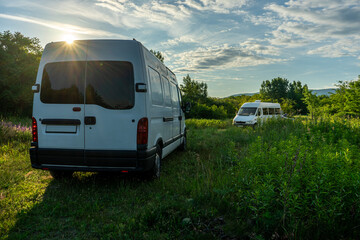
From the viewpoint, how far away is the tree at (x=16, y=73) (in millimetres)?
20812

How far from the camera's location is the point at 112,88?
4.49 metres

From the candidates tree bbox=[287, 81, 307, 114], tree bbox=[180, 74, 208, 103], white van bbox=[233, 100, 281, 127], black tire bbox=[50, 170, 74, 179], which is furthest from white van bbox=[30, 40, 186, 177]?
tree bbox=[287, 81, 307, 114]

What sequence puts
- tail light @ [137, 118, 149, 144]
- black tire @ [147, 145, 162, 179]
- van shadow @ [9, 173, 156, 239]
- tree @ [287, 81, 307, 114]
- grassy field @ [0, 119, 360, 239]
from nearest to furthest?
grassy field @ [0, 119, 360, 239] < van shadow @ [9, 173, 156, 239] < tail light @ [137, 118, 149, 144] < black tire @ [147, 145, 162, 179] < tree @ [287, 81, 307, 114]

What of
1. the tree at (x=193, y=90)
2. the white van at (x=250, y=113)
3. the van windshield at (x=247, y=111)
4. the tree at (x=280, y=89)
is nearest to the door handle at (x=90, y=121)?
the white van at (x=250, y=113)

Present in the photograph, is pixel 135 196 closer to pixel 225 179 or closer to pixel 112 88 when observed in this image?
pixel 225 179

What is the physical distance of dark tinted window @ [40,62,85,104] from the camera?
179 inches

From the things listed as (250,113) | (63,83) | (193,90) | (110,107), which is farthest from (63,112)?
(193,90)

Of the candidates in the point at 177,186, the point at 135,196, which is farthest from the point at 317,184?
the point at 135,196

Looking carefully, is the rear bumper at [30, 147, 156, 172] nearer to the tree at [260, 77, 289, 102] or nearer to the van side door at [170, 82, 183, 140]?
the van side door at [170, 82, 183, 140]

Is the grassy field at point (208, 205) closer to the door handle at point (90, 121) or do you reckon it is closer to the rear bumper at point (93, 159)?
the rear bumper at point (93, 159)

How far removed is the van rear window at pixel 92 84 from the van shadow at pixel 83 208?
1.61 meters

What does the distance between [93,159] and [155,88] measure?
1.87 meters

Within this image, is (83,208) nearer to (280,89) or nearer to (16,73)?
(16,73)

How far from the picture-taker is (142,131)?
14.4ft
